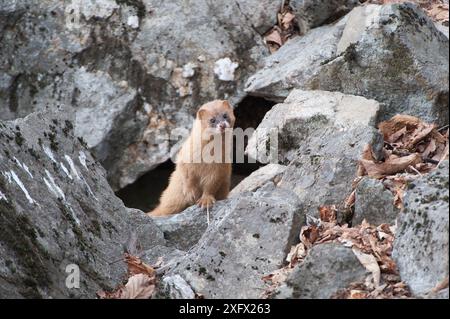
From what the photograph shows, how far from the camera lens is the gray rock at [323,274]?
14.5 ft

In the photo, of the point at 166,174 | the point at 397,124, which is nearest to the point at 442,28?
the point at 397,124

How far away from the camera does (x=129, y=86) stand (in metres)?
9.45

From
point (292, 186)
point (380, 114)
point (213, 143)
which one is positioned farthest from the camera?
point (213, 143)

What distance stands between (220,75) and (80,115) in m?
1.67

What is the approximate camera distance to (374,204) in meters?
5.53

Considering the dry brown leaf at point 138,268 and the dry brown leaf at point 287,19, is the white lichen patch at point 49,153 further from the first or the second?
the dry brown leaf at point 287,19

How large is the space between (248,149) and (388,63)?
1.79 meters

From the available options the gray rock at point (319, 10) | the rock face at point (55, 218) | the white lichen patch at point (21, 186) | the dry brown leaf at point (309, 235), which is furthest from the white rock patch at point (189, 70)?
the white lichen patch at point (21, 186)

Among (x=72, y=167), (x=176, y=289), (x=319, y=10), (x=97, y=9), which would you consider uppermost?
(x=97, y=9)

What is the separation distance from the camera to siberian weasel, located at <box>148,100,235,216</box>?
7867 millimetres

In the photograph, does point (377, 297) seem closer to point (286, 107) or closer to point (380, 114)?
point (380, 114)

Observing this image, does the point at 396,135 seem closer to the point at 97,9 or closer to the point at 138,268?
the point at 138,268

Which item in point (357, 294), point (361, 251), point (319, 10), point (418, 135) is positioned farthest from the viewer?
point (319, 10)

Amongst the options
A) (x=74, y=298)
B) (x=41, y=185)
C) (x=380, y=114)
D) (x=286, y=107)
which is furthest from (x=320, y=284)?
(x=286, y=107)
